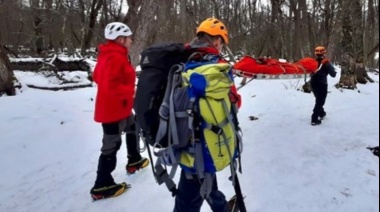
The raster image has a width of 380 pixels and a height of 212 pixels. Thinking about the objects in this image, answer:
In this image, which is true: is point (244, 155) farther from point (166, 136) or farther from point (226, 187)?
point (166, 136)

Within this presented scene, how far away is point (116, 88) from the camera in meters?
3.62

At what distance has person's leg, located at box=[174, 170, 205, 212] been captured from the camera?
8.77 feet

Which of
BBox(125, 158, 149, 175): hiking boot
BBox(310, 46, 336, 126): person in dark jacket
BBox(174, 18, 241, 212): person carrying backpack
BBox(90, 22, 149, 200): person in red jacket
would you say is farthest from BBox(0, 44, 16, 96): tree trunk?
BBox(174, 18, 241, 212): person carrying backpack

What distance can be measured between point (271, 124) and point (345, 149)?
1621 mm

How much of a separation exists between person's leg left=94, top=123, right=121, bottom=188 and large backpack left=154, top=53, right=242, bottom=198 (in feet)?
4.26

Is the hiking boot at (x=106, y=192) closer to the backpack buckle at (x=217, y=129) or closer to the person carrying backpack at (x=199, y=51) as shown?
the person carrying backpack at (x=199, y=51)

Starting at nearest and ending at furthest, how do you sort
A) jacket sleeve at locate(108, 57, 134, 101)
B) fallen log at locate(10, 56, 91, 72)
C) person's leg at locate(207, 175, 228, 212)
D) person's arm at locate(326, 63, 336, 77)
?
person's leg at locate(207, 175, 228, 212) < jacket sleeve at locate(108, 57, 134, 101) < person's arm at locate(326, 63, 336, 77) < fallen log at locate(10, 56, 91, 72)

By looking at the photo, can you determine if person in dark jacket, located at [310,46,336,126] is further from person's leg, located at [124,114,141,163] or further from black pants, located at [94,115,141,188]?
black pants, located at [94,115,141,188]

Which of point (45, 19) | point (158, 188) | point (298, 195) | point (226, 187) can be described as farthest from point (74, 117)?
point (45, 19)

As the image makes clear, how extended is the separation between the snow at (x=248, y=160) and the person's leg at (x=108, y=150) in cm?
32

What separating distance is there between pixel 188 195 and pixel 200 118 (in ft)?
2.18

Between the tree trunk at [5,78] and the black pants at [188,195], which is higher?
the tree trunk at [5,78]

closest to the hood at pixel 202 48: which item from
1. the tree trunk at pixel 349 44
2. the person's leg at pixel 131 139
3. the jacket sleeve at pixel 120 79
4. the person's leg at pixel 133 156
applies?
the jacket sleeve at pixel 120 79

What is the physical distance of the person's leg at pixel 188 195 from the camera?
8.77 feet
